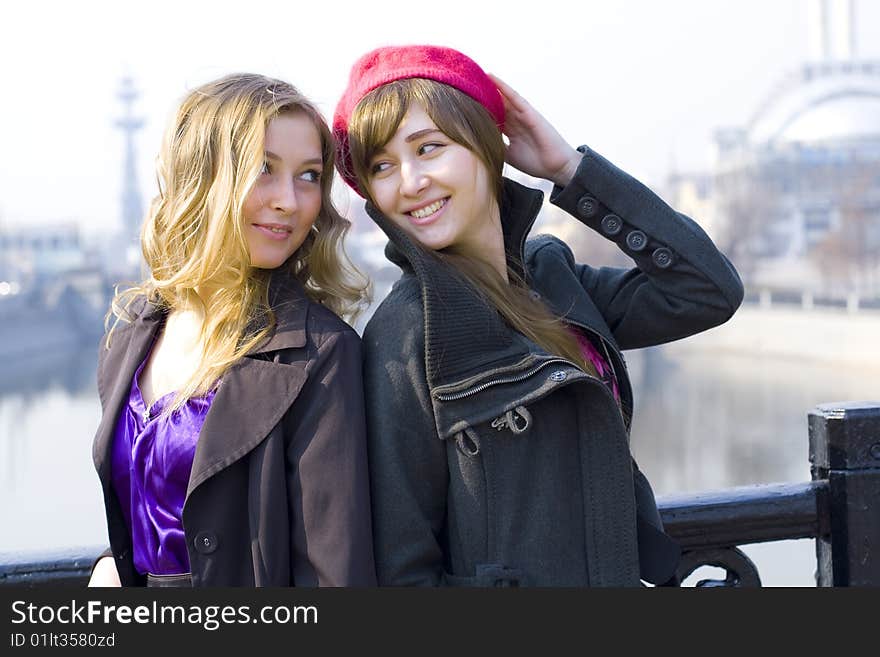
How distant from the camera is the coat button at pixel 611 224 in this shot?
5.04 ft

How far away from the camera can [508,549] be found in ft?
4.25

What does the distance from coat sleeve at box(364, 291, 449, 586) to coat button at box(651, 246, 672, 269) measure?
1.30 ft

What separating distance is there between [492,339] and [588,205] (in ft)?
1.01

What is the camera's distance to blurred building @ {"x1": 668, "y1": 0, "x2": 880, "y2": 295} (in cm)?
3272

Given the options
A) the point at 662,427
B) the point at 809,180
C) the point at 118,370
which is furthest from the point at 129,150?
the point at 118,370

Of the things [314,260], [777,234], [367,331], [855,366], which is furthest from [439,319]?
[777,234]

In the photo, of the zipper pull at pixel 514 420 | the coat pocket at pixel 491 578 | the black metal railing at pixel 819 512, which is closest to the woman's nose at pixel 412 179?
the zipper pull at pixel 514 420

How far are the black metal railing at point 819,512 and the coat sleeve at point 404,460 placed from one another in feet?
1.71

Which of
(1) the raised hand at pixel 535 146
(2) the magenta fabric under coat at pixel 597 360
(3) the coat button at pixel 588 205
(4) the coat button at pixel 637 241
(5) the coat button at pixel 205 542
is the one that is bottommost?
(5) the coat button at pixel 205 542

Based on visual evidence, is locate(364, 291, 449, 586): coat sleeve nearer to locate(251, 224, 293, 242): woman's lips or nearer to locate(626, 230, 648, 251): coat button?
locate(251, 224, 293, 242): woman's lips

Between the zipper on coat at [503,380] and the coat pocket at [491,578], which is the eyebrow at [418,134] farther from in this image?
the coat pocket at [491,578]

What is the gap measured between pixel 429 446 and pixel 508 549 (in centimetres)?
15

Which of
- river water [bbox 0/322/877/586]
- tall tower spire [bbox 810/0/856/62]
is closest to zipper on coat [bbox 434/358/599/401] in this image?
river water [bbox 0/322/877/586]

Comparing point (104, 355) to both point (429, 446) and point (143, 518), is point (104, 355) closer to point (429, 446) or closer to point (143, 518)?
point (143, 518)
